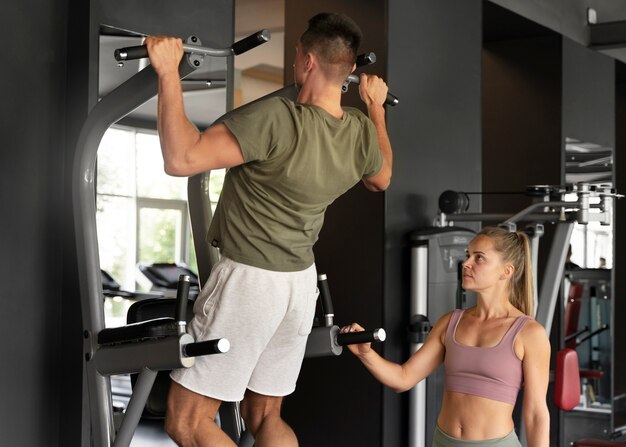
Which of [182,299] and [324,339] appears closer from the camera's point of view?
[182,299]

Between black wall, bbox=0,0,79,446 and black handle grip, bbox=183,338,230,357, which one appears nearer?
black handle grip, bbox=183,338,230,357

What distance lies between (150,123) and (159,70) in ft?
3.69

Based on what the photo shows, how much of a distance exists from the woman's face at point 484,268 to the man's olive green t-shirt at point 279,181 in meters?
0.46

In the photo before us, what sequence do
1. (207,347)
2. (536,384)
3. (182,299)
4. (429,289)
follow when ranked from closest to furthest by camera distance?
(207,347), (182,299), (536,384), (429,289)

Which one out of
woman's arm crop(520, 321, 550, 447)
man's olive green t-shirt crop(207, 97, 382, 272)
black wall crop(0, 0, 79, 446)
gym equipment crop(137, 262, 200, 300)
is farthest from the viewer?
gym equipment crop(137, 262, 200, 300)

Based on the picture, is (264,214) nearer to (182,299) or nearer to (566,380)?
(182,299)

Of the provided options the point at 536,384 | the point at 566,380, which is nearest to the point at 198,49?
the point at 536,384

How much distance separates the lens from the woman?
7.89ft

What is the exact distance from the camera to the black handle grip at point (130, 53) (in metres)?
2.10

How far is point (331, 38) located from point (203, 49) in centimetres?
32

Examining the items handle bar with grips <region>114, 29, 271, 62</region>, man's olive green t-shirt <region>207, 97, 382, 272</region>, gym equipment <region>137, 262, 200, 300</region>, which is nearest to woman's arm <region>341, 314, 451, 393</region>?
man's olive green t-shirt <region>207, 97, 382, 272</region>

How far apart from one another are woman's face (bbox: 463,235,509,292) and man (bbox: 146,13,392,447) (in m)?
0.44

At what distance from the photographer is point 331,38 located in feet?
7.48

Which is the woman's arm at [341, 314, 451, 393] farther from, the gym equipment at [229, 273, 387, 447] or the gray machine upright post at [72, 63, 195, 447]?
the gray machine upright post at [72, 63, 195, 447]
